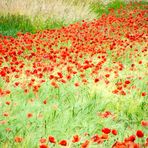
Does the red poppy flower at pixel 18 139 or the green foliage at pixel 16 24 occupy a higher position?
the green foliage at pixel 16 24

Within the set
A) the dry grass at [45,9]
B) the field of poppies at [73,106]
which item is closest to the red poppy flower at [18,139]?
the field of poppies at [73,106]

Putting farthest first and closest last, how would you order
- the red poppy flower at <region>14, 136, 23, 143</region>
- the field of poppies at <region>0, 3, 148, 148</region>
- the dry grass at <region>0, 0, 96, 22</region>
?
the dry grass at <region>0, 0, 96, 22</region>
the field of poppies at <region>0, 3, 148, 148</region>
the red poppy flower at <region>14, 136, 23, 143</region>

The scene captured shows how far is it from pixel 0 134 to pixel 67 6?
7.39 metres

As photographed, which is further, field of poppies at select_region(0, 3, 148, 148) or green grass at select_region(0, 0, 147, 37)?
green grass at select_region(0, 0, 147, 37)

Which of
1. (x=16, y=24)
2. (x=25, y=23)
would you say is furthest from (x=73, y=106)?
(x=16, y=24)

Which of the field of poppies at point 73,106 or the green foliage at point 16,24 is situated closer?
the field of poppies at point 73,106

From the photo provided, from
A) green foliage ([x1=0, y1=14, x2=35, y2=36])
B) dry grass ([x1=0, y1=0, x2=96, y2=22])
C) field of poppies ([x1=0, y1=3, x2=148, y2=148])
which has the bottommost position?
field of poppies ([x1=0, y1=3, x2=148, y2=148])

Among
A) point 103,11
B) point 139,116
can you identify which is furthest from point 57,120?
point 103,11

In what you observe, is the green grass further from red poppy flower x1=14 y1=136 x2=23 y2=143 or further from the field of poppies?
red poppy flower x1=14 y1=136 x2=23 y2=143

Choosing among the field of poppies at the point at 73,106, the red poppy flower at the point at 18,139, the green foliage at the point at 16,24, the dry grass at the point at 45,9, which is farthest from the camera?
the dry grass at the point at 45,9

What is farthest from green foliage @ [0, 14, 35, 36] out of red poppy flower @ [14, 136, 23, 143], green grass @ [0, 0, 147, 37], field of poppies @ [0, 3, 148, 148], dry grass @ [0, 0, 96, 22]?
red poppy flower @ [14, 136, 23, 143]

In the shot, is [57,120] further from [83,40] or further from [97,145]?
[83,40]

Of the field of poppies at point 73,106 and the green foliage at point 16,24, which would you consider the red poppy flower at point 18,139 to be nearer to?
the field of poppies at point 73,106

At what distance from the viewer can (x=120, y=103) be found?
153 inches
